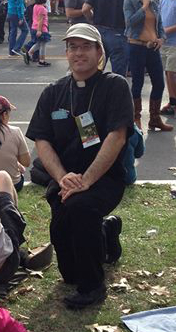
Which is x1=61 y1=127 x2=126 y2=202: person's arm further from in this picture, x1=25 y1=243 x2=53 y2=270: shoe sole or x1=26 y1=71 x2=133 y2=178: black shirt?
x1=25 y1=243 x2=53 y2=270: shoe sole

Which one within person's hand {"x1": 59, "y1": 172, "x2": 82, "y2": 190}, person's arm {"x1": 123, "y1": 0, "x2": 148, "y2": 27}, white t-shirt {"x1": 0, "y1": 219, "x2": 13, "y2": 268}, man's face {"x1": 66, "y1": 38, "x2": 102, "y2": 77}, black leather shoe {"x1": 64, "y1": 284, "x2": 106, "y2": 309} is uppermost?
man's face {"x1": 66, "y1": 38, "x2": 102, "y2": 77}

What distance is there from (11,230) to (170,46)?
6079 mm

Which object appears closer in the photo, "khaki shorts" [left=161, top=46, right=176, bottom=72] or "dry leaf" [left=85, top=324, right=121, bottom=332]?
"dry leaf" [left=85, top=324, right=121, bottom=332]

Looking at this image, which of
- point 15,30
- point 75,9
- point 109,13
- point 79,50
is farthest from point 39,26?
point 79,50

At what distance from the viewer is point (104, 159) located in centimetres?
432

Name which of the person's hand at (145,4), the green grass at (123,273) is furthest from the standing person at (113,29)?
the green grass at (123,273)

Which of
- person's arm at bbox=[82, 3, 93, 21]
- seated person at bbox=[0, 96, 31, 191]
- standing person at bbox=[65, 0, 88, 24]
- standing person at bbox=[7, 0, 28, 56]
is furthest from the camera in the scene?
standing person at bbox=[7, 0, 28, 56]

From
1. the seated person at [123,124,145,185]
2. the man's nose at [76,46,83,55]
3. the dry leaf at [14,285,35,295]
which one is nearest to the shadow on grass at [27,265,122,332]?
the dry leaf at [14,285,35,295]

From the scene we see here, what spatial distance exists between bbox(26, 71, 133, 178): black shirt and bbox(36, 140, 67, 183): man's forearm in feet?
0.15

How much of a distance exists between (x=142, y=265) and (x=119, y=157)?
81cm

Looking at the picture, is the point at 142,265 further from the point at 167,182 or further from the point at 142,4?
the point at 142,4

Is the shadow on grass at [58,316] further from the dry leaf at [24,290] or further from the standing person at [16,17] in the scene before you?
the standing person at [16,17]

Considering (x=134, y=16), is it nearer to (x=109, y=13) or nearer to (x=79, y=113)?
(x=109, y=13)

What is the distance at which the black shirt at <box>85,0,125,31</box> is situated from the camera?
8703mm
